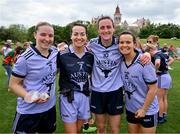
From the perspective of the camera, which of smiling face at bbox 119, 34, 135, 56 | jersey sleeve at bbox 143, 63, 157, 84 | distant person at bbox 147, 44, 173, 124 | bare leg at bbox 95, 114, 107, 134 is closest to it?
jersey sleeve at bbox 143, 63, 157, 84

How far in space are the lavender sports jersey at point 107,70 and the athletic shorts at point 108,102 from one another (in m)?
0.08

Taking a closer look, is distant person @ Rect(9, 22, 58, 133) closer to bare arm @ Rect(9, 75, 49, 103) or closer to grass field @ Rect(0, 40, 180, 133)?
bare arm @ Rect(9, 75, 49, 103)

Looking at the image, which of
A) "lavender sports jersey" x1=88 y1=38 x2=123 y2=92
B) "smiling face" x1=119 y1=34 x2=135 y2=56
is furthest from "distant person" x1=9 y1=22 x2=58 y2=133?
"smiling face" x1=119 y1=34 x2=135 y2=56

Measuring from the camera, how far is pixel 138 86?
4.80 metres

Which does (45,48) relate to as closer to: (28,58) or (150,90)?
(28,58)

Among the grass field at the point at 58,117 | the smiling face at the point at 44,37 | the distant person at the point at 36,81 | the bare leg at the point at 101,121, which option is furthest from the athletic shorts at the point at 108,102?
the grass field at the point at 58,117

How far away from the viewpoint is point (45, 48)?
4.54 meters

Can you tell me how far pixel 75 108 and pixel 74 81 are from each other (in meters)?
0.40

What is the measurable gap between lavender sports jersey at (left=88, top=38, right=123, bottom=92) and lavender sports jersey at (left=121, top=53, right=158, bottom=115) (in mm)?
139

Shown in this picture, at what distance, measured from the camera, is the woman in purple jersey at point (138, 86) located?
15.5 feet

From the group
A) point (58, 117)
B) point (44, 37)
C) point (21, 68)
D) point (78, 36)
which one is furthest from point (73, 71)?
point (58, 117)

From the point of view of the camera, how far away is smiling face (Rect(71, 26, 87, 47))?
4.88m

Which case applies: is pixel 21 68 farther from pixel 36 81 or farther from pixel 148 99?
pixel 148 99

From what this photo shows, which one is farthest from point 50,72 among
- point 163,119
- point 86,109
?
point 163,119
